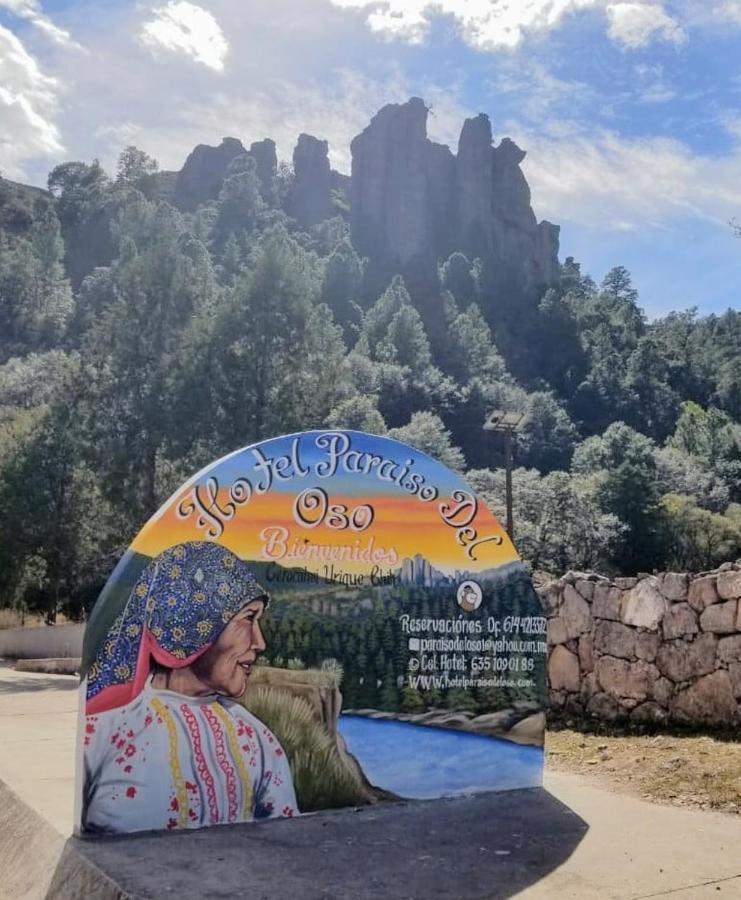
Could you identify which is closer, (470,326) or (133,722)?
(133,722)

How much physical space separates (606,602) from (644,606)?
1.44ft

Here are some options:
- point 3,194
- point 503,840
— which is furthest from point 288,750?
point 3,194

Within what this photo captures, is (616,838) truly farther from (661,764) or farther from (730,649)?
(730,649)

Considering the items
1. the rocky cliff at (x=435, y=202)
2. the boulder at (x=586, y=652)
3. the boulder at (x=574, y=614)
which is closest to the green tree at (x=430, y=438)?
the boulder at (x=574, y=614)

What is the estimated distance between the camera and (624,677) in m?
8.79

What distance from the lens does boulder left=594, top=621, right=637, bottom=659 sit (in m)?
8.80

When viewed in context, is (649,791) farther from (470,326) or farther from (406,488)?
(470,326)

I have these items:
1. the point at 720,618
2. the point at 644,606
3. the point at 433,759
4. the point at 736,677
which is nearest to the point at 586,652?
the point at 644,606

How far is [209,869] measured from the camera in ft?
15.4

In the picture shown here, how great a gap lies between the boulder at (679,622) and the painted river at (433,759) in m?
2.39

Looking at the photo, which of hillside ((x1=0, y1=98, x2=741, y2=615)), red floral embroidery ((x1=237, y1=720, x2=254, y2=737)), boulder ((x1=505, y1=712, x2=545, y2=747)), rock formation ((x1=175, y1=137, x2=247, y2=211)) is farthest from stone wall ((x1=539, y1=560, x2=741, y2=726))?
rock formation ((x1=175, y1=137, x2=247, y2=211))

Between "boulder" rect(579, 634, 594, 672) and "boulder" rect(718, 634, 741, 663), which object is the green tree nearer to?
"boulder" rect(579, 634, 594, 672)

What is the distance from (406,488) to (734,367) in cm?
Result: 8877

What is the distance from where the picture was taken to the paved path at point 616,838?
4.52 meters
